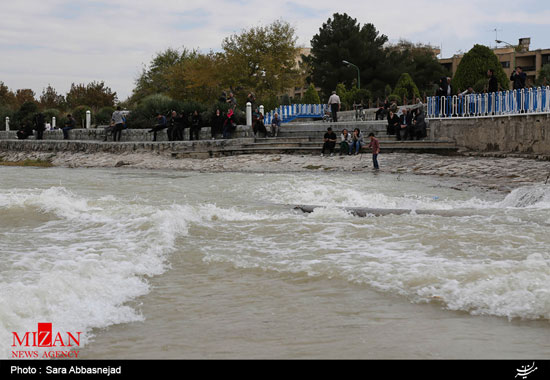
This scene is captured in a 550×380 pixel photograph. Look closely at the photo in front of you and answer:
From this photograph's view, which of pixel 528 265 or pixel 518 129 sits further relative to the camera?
pixel 518 129

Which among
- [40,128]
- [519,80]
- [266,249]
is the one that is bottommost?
[266,249]

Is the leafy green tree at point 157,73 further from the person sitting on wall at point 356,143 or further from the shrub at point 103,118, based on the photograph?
the person sitting on wall at point 356,143

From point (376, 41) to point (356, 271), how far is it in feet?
178

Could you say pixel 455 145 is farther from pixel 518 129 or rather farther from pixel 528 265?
pixel 528 265

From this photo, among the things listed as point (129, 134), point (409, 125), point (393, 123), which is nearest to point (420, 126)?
point (409, 125)

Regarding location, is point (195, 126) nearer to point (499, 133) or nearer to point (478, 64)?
point (478, 64)

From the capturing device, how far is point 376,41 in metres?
57.8

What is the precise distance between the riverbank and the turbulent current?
3.07 metres

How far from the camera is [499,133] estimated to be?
19.2 m

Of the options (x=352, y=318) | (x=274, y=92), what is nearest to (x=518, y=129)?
(x=352, y=318)

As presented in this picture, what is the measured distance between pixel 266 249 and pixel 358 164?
43.2ft

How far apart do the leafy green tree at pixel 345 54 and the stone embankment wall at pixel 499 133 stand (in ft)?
109

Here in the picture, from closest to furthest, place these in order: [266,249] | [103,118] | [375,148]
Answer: [266,249], [375,148], [103,118]
